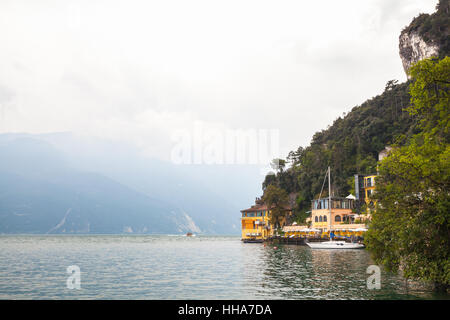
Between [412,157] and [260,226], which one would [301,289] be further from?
[260,226]

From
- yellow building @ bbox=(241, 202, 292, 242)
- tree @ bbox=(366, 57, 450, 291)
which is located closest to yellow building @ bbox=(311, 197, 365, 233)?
yellow building @ bbox=(241, 202, 292, 242)

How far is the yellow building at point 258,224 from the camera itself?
113500mm

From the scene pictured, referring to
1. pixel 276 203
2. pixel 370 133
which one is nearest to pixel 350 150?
pixel 370 133

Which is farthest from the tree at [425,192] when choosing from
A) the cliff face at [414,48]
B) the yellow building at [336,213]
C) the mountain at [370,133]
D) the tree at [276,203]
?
the cliff face at [414,48]

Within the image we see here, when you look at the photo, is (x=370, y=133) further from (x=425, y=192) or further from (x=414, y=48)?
(x=425, y=192)

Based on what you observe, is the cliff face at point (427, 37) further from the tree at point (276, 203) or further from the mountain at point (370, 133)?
the tree at point (276, 203)

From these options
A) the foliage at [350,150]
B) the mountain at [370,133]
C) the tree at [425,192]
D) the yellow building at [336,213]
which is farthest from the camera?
the foliage at [350,150]

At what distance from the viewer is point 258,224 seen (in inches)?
4584

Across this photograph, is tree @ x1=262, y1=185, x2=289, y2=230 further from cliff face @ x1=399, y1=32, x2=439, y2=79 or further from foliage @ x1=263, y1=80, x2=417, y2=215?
cliff face @ x1=399, y1=32, x2=439, y2=79

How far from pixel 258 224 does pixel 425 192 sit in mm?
97497

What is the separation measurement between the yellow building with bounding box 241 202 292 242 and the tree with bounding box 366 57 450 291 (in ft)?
292

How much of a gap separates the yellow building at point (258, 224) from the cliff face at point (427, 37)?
52.3 m
